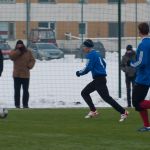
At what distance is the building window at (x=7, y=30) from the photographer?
81.1ft

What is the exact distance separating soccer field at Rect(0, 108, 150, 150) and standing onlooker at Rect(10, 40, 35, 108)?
2776 mm

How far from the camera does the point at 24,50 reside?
21031 millimetres

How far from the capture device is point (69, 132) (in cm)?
1361

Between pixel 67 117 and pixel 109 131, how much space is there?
11.3 ft

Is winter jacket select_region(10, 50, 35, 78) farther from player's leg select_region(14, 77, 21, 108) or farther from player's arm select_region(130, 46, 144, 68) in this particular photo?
player's arm select_region(130, 46, 144, 68)

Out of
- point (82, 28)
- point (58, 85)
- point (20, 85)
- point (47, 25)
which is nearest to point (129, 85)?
point (20, 85)

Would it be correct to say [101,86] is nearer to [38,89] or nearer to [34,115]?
[34,115]

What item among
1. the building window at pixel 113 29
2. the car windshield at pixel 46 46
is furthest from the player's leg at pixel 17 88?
the car windshield at pixel 46 46

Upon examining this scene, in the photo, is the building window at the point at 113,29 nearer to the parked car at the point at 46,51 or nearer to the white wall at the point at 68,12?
the white wall at the point at 68,12

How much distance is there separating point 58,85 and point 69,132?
11.8m

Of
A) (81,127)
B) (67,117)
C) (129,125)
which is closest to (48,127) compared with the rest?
(81,127)

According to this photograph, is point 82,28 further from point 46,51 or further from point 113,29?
point 46,51

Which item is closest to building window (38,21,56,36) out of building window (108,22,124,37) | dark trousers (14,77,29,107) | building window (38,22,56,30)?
building window (38,22,56,30)

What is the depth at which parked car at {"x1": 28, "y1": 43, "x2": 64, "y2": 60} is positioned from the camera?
25891 millimetres
